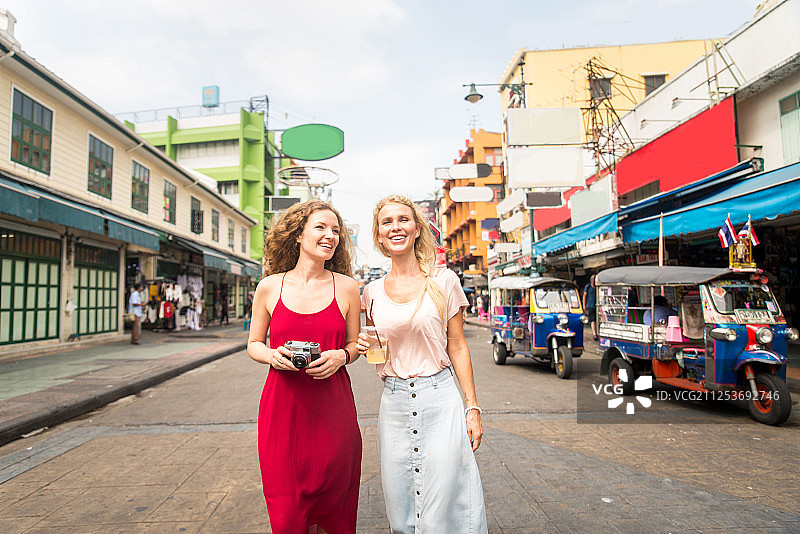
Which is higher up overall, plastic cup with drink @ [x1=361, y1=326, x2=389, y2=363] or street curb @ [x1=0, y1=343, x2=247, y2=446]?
plastic cup with drink @ [x1=361, y1=326, x2=389, y2=363]

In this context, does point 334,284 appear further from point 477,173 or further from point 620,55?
point 620,55

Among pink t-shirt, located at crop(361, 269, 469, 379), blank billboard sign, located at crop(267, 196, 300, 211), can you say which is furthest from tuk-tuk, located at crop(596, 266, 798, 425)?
blank billboard sign, located at crop(267, 196, 300, 211)

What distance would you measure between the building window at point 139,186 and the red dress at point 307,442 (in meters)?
16.5

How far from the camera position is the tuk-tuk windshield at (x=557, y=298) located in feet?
31.8

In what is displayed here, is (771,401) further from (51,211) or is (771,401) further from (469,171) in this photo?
(51,211)

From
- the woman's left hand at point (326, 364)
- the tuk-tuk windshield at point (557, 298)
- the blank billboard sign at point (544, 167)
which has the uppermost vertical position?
the blank billboard sign at point (544, 167)

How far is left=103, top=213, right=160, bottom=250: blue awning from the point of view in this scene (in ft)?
39.5

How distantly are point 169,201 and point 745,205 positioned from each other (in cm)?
1890

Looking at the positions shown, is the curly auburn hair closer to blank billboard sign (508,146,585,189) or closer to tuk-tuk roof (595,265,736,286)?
tuk-tuk roof (595,265,736,286)

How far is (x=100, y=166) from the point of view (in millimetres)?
14180

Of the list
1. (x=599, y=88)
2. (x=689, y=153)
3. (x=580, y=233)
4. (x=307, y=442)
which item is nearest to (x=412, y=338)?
(x=307, y=442)

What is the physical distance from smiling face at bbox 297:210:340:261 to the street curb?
4875 millimetres

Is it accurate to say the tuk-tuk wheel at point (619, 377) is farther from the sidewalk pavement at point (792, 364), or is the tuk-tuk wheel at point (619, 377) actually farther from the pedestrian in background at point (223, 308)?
the pedestrian in background at point (223, 308)

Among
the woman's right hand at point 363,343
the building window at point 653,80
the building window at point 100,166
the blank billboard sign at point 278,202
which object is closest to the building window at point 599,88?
the building window at point 653,80
